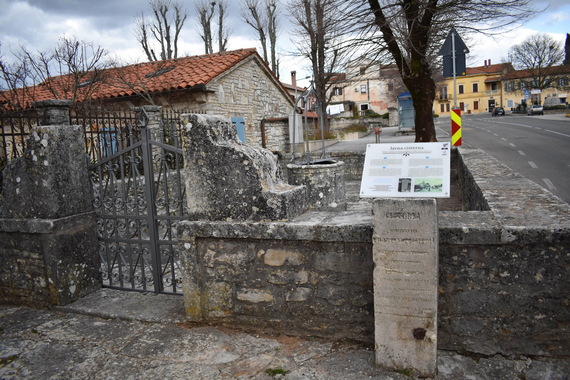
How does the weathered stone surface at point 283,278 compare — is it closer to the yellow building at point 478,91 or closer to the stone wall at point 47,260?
the stone wall at point 47,260

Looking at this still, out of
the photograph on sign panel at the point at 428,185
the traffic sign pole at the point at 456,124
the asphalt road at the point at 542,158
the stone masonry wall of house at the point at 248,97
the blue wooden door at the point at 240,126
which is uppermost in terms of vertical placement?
the stone masonry wall of house at the point at 248,97

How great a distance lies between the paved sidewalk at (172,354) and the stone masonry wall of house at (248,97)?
1070cm

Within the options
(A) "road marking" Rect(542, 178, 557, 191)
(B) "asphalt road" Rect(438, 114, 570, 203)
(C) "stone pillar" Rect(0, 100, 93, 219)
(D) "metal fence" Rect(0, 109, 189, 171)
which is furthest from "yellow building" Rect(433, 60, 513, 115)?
(C) "stone pillar" Rect(0, 100, 93, 219)

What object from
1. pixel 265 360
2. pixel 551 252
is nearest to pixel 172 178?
pixel 265 360

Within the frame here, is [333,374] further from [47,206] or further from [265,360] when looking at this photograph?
[47,206]

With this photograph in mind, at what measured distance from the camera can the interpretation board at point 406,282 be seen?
8.50 feet

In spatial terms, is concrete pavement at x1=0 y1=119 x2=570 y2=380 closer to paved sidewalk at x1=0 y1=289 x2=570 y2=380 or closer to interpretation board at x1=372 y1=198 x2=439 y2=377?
paved sidewalk at x1=0 y1=289 x2=570 y2=380

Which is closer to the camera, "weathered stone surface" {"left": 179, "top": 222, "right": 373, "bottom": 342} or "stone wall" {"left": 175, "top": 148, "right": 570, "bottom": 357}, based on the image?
"stone wall" {"left": 175, "top": 148, "right": 570, "bottom": 357}

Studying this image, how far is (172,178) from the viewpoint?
720cm

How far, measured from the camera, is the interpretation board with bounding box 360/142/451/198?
8.58 feet

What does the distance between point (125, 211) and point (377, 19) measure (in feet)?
29.4

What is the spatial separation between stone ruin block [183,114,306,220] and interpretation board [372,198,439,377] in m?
0.83

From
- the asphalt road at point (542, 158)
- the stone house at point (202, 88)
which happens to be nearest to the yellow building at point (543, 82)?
the asphalt road at point (542, 158)

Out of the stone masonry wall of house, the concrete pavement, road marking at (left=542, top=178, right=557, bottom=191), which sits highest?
the stone masonry wall of house
